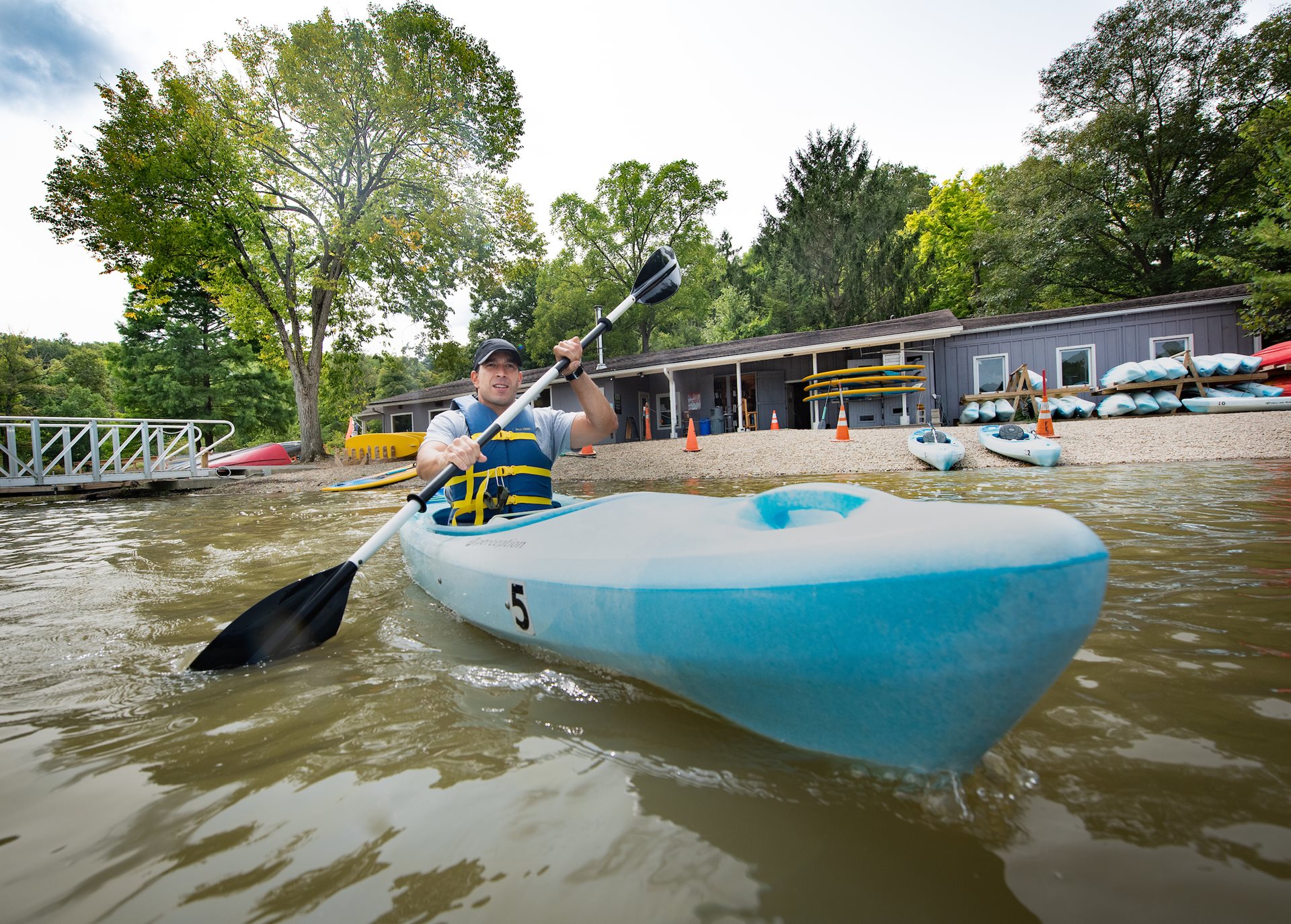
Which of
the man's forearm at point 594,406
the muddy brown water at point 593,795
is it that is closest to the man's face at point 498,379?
the man's forearm at point 594,406

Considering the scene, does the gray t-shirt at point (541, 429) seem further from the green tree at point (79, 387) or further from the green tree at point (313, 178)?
the green tree at point (79, 387)

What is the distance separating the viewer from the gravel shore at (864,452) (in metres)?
8.62

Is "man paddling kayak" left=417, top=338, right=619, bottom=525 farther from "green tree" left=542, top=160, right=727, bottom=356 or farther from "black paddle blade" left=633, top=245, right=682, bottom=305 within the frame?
"green tree" left=542, top=160, right=727, bottom=356

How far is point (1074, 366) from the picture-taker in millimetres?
14273

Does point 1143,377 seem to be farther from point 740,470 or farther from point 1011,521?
point 1011,521

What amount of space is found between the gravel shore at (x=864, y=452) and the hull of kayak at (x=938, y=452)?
217 millimetres

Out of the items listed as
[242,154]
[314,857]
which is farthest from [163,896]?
[242,154]

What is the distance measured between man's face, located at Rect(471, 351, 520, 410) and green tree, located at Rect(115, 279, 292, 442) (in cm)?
2609

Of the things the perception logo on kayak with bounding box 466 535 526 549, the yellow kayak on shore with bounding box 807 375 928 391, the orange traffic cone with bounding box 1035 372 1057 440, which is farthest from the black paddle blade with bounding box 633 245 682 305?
the yellow kayak on shore with bounding box 807 375 928 391

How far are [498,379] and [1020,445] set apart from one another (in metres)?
8.82

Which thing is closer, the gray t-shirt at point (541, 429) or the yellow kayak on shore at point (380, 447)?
the gray t-shirt at point (541, 429)

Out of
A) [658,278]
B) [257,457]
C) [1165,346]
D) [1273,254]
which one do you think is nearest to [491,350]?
[658,278]

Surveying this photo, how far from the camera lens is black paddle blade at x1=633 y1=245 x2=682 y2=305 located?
412cm

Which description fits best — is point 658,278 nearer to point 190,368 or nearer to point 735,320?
point 735,320
